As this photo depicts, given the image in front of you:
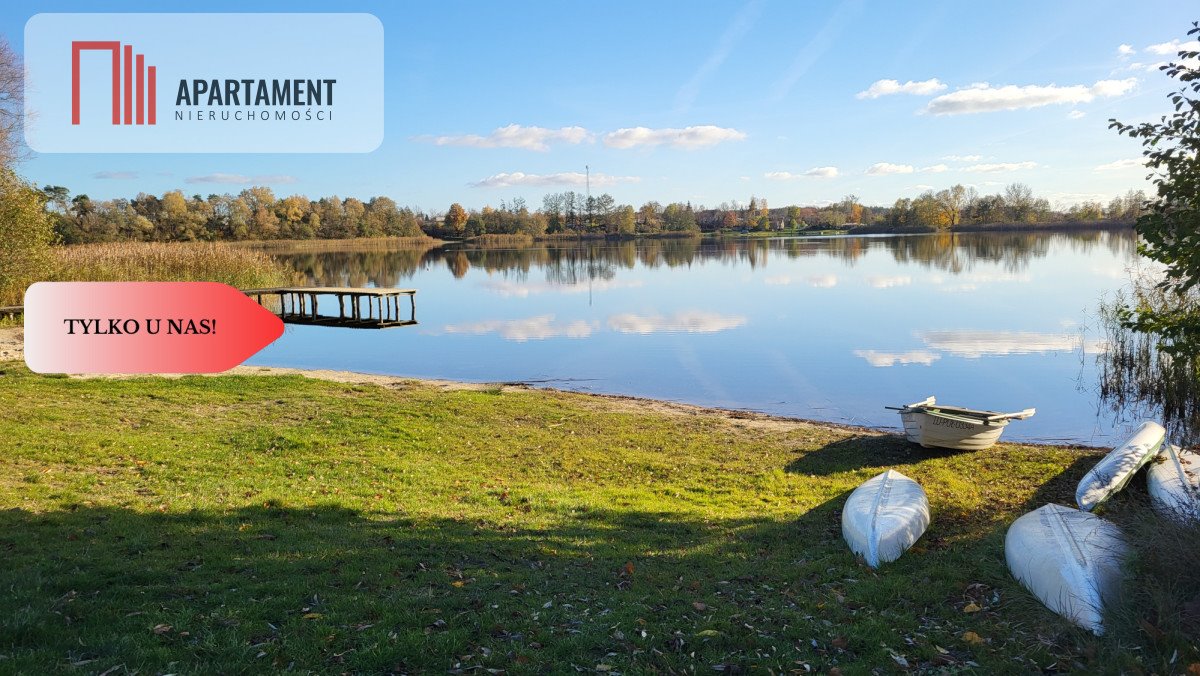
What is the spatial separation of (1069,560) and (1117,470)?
5.37 m

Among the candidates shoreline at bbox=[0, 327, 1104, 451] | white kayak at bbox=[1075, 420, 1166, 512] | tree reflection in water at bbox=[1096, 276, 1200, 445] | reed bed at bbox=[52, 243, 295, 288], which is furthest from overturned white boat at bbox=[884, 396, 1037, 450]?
reed bed at bbox=[52, 243, 295, 288]

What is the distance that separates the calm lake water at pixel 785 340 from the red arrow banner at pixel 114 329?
26.6 ft

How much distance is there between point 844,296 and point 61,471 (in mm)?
39678

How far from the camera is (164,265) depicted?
36.0 m

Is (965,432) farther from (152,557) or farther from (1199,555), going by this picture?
(152,557)

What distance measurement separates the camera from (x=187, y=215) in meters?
98.1

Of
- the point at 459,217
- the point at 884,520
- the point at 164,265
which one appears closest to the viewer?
A: the point at 884,520

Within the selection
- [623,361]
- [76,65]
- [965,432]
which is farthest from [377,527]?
[623,361]

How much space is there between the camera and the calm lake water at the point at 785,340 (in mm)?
20766

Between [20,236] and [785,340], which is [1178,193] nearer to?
[785,340]

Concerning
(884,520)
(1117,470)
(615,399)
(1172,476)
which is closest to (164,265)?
(615,399)

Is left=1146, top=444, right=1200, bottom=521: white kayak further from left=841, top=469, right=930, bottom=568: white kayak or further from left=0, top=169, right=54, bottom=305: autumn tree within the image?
left=0, top=169, right=54, bottom=305: autumn tree

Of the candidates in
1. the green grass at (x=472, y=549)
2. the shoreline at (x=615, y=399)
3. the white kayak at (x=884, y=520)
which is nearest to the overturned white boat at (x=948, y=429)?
the green grass at (x=472, y=549)

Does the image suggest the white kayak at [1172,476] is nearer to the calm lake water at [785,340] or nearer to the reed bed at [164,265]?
the calm lake water at [785,340]
